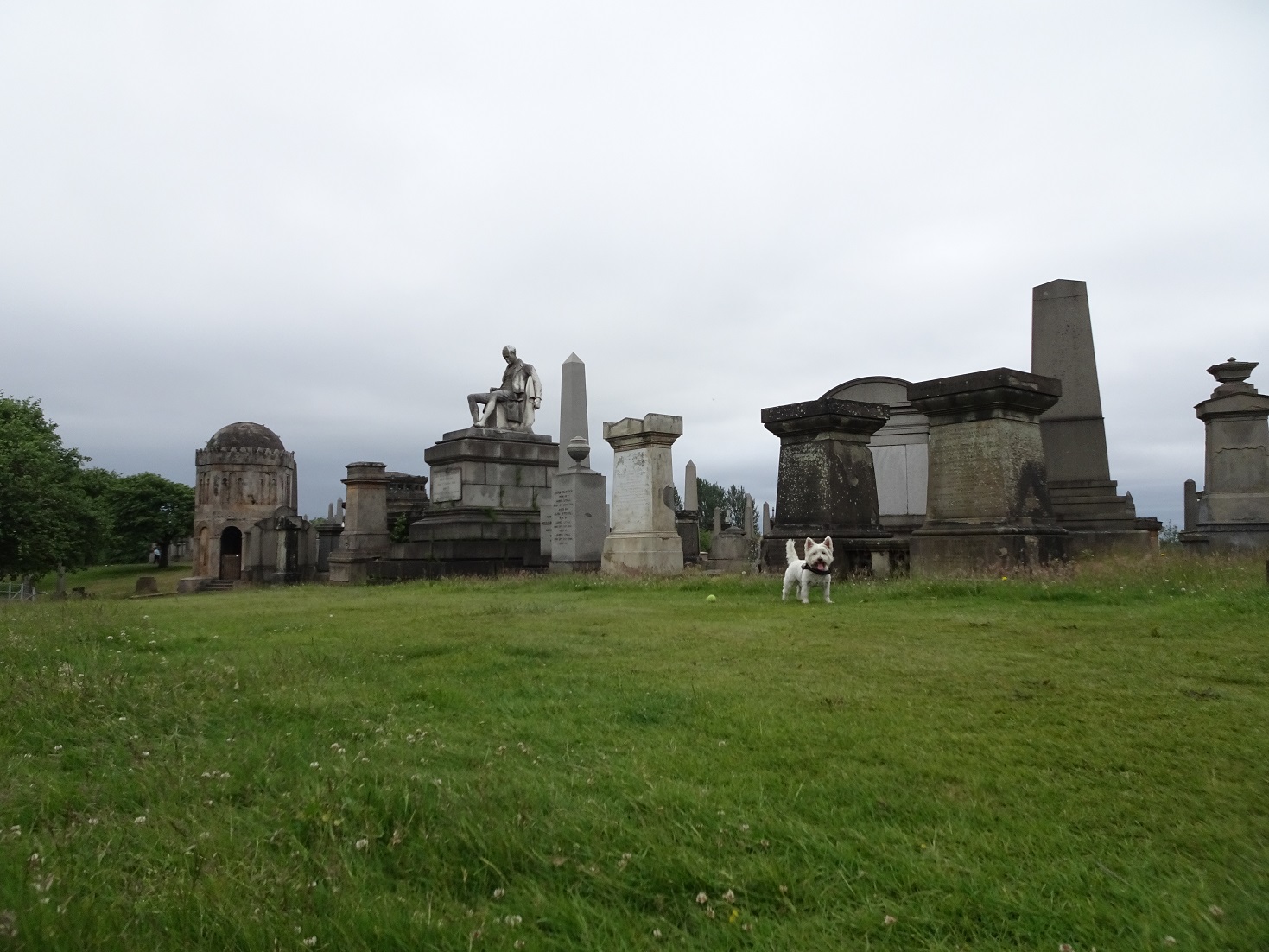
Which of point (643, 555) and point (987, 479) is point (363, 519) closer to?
point (643, 555)

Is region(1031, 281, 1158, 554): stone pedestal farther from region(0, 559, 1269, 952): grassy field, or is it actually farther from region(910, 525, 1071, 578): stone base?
region(0, 559, 1269, 952): grassy field

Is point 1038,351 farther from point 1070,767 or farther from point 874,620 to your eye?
point 1070,767

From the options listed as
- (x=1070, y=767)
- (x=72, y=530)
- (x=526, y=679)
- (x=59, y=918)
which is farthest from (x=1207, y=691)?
(x=72, y=530)

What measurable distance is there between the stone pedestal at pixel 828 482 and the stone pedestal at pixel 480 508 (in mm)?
6967

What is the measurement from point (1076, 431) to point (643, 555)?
6928 mm

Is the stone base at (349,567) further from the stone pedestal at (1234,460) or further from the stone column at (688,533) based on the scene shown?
the stone pedestal at (1234,460)

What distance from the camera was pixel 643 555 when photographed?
15102 millimetres

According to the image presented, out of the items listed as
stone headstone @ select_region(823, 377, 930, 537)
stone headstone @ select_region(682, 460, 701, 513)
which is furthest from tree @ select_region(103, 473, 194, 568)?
stone headstone @ select_region(823, 377, 930, 537)

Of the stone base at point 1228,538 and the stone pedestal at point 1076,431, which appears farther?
the stone base at point 1228,538

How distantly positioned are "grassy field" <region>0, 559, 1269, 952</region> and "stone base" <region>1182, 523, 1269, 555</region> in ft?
29.1

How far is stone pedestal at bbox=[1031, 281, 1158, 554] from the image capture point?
1230cm

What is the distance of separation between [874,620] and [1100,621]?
5.37 feet

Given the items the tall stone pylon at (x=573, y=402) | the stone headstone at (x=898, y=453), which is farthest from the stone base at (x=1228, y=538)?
the tall stone pylon at (x=573, y=402)

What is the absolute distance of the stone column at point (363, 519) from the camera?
1920 centimetres
